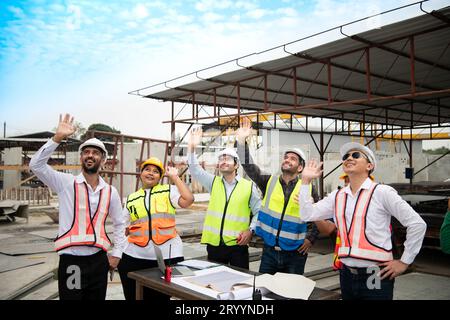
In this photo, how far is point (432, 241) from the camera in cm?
818

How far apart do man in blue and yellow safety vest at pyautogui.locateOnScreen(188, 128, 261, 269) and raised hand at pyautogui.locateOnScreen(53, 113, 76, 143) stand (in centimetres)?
128

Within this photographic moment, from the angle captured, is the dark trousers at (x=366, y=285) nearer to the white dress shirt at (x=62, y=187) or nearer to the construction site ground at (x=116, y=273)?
the white dress shirt at (x=62, y=187)

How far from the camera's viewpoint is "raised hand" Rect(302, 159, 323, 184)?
3123mm

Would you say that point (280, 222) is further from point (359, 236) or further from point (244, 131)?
point (244, 131)

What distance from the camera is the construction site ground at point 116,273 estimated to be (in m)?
5.81

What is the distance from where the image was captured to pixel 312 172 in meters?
3.15

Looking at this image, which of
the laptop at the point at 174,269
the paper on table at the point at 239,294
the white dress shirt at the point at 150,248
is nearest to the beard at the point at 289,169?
the white dress shirt at the point at 150,248

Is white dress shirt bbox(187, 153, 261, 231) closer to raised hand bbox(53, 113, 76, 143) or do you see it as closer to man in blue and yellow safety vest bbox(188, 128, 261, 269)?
man in blue and yellow safety vest bbox(188, 128, 261, 269)

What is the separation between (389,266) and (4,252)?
9.10m

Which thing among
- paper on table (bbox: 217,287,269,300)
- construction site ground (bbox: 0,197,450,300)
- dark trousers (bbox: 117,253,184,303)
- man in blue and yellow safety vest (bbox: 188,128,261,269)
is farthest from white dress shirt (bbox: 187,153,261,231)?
construction site ground (bbox: 0,197,450,300)

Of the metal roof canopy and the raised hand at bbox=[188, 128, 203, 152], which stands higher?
the metal roof canopy

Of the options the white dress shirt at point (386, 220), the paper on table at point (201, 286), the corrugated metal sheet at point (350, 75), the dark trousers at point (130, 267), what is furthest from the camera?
the corrugated metal sheet at point (350, 75)

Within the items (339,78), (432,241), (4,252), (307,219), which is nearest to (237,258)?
(307,219)

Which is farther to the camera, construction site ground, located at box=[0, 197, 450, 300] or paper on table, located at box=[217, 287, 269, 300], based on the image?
construction site ground, located at box=[0, 197, 450, 300]
